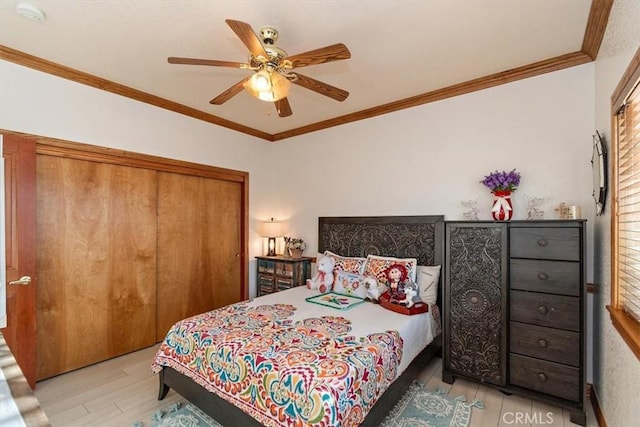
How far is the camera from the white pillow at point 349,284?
3016 millimetres

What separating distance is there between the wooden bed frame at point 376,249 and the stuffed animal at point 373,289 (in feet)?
1.70

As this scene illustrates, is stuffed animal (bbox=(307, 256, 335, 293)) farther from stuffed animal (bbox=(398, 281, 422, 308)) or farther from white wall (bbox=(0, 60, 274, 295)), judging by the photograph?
white wall (bbox=(0, 60, 274, 295))

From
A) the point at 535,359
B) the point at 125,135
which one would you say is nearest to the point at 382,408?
the point at 535,359

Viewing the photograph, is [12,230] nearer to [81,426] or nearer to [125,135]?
[125,135]

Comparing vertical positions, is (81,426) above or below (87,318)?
below

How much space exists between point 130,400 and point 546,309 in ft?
10.4

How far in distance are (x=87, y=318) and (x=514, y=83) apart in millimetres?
4530

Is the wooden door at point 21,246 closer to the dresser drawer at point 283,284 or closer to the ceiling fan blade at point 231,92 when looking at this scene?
the ceiling fan blade at point 231,92

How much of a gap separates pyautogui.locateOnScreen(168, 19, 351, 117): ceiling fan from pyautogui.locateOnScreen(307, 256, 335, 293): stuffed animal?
1847mm

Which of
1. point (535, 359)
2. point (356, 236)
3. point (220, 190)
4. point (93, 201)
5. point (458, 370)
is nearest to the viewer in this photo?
point (535, 359)

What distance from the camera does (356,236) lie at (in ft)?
12.0

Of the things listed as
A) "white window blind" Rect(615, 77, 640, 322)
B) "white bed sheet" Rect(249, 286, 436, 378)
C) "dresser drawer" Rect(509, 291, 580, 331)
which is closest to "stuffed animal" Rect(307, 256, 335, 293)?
"white bed sheet" Rect(249, 286, 436, 378)

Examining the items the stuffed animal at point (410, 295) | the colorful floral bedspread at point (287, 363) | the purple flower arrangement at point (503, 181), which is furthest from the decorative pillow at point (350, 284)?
the purple flower arrangement at point (503, 181)

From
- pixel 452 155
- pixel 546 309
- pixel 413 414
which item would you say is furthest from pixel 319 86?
pixel 413 414
